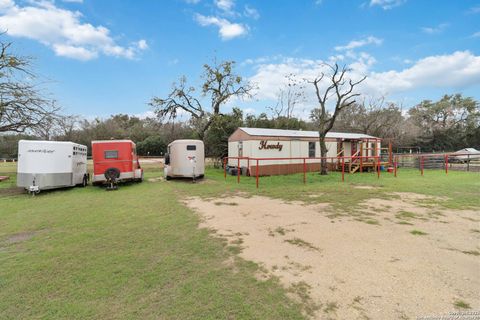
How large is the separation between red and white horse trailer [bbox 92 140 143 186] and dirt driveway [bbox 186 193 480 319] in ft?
19.7

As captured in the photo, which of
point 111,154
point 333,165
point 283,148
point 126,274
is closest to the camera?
point 126,274

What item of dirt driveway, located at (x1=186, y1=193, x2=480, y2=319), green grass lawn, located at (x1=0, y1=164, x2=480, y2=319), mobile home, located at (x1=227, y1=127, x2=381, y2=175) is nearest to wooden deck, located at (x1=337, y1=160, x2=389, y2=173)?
mobile home, located at (x1=227, y1=127, x2=381, y2=175)

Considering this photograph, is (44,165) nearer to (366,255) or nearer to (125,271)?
(125,271)

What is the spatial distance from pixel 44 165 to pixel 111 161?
2.28 metres

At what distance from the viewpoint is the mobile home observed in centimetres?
1421

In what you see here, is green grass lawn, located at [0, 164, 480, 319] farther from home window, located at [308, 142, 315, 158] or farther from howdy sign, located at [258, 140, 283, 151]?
home window, located at [308, 142, 315, 158]

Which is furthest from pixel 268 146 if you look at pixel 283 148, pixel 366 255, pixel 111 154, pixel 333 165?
pixel 366 255

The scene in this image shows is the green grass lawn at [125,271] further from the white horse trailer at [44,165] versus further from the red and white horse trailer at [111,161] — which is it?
the red and white horse trailer at [111,161]

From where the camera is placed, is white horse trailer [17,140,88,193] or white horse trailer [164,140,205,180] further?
white horse trailer [164,140,205,180]

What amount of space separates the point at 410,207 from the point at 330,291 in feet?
16.6

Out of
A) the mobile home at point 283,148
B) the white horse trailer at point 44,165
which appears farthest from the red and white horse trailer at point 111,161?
the mobile home at point 283,148

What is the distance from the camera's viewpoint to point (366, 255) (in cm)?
348

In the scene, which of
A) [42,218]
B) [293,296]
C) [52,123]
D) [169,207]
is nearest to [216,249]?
[293,296]

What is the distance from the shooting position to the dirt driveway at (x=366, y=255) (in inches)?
95.6
